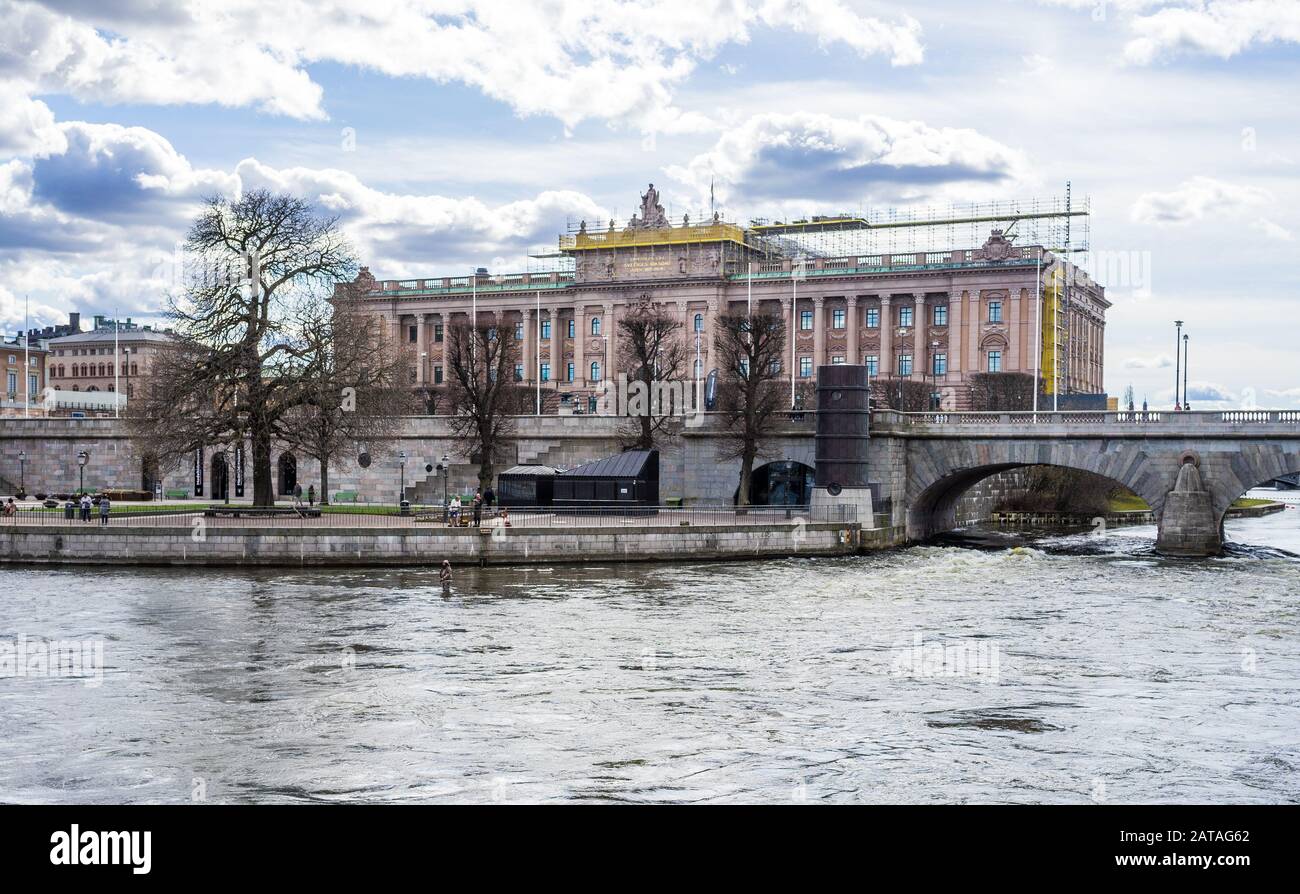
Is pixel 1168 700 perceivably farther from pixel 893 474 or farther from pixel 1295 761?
pixel 893 474

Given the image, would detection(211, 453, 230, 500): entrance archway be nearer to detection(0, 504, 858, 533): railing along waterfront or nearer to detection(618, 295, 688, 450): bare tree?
detection(0, 504, 858, 533): railing along waterfront

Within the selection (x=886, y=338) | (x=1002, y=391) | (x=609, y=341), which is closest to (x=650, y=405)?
(x=1002, y=391)

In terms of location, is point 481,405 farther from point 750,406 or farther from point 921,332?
point 921,332

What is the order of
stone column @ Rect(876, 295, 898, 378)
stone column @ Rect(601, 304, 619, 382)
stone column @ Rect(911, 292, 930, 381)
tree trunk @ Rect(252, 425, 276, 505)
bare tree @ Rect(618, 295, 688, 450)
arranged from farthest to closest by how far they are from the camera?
stone column @ Rect(601, 304, 619, 382)
stone column @ Rect(876, 295, 898, 378)
stone column @ Rect(911, 292, 930, 381)
bare tree @ Rect(618, 295, 688, 450)
tree trunk @ Rect(252, 425, 276, 505)

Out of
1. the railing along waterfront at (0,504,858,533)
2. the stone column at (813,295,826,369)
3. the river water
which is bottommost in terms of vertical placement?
the river water

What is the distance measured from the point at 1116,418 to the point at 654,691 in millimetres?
43388

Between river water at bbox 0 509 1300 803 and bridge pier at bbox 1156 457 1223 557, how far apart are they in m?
11.7

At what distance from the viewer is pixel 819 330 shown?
A: 134 metres

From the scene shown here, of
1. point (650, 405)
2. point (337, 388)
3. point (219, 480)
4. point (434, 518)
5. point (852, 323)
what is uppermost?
point (852, 323)

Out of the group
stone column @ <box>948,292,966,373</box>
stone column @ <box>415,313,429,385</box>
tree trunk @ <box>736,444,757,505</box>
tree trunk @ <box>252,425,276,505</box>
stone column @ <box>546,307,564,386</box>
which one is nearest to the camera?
tree trunk @ <box>252,425,276,505</box>

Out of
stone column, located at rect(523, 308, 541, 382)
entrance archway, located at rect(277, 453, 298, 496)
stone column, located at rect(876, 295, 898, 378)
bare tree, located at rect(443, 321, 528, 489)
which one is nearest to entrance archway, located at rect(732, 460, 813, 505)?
bare tree, located at rect(443, 321, 528, 489)

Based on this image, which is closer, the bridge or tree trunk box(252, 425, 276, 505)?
tree trunk box(252, 425, 276, 505)

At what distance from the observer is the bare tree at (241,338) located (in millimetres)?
57938

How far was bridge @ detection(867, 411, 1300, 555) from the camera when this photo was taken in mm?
59938
